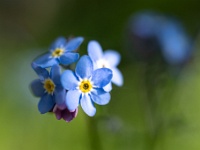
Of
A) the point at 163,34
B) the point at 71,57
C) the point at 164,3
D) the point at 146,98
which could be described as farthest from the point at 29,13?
the point at 71,57

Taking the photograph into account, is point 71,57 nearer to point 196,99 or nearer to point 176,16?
point 196,99

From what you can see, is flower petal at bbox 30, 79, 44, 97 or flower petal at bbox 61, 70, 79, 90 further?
flower petal at bbox 30, 79, 44, 97

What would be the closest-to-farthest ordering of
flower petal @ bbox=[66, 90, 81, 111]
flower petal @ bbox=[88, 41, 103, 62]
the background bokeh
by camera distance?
flower petal @ bbox=[66, 90, 81, 111]
flower petal @ bbox=[88, 41, 103, 62]
the background bokeh

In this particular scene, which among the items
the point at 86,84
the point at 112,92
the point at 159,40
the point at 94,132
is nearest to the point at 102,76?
the point at 86,84

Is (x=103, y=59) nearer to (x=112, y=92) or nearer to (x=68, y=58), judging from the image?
(x=68, y=58)

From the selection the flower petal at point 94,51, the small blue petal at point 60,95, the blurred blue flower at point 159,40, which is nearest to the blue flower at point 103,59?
the flower petal at point 94,51

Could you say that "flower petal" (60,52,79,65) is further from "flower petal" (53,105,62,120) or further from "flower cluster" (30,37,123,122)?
"flower petal" (53,105,62,120)

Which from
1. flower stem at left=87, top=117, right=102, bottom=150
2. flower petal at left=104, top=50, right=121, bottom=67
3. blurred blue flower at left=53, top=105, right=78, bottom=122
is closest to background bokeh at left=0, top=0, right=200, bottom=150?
flower stem at left=87, top=117, right=102, bottom=150
